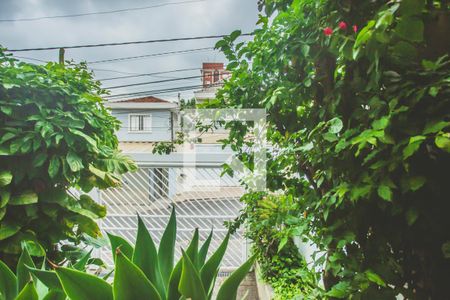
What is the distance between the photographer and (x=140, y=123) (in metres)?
9.40

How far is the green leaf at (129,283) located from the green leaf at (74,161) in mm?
1059

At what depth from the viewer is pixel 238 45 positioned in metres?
1.33

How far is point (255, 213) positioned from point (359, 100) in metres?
2.05

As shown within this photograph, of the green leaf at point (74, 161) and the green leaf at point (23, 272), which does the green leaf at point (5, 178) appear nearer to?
the green leaf at point (74, 161)

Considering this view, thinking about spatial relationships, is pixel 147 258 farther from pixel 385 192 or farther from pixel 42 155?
pixel 42 155

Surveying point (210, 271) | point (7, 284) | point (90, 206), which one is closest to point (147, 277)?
point (210, 271)

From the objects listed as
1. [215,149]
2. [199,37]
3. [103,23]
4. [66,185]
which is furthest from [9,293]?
[215,149]

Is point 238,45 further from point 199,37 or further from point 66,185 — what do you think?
point 199,37

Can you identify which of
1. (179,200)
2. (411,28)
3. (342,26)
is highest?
(342,26)

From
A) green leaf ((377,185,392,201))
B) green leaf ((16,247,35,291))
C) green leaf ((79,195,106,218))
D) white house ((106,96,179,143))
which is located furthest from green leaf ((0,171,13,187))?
white house ((106,96,179,143))

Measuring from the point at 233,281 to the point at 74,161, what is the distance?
1174mm

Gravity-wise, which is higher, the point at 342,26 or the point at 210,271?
the point at 342,26

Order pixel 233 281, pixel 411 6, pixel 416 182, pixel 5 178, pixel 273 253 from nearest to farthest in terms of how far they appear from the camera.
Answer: pixel 411 6, pixel 416 182, pixel 233 281, pixel 5 178, pixel 273 253

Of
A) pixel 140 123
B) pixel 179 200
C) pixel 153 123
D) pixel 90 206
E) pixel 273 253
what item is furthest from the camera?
pixel 153 123
